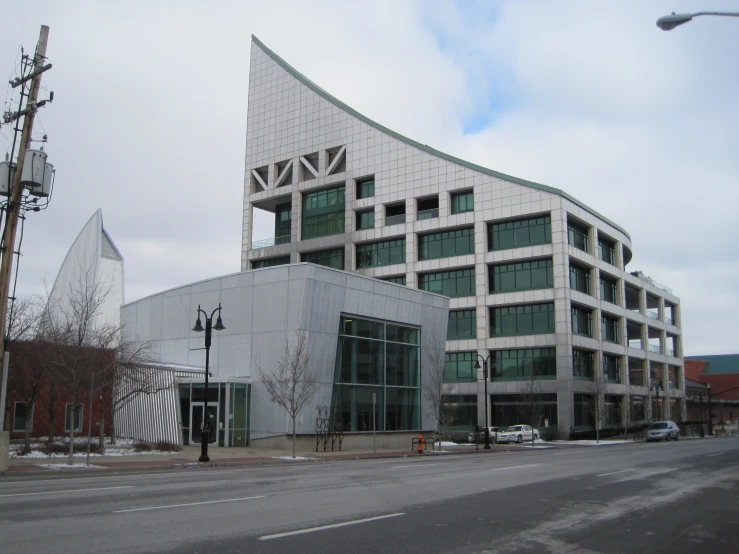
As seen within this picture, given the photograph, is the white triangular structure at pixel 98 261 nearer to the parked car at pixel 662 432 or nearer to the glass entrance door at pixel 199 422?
the glass entrance door at pixel 199 422

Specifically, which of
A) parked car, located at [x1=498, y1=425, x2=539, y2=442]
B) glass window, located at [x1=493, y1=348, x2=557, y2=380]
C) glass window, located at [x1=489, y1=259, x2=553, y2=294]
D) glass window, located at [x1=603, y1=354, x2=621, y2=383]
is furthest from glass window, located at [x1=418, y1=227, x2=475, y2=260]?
parked car, located at [x1=498, y1=425, x2=539, y2=442]

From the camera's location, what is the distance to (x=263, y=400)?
38.1m

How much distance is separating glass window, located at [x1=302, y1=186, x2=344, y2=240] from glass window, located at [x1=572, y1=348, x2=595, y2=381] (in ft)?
89.2

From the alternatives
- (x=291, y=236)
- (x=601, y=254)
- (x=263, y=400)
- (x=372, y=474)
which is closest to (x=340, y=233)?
(x=291, y=236)

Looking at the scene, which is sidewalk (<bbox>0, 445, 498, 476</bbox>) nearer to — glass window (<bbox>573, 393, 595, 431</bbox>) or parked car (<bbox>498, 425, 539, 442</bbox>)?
parked car (<bbox>498, 425, 539, 442</bbox>)

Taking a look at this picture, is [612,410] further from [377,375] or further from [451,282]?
[377,375]

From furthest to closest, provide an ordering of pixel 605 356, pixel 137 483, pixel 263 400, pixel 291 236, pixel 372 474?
pixel 291 236 → pixel 605 356 → pixel 263 400 → pixel 372 474 → pixel 137 483

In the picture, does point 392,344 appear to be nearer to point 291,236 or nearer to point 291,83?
point 291,236

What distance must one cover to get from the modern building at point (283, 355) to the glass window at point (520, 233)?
2371cm

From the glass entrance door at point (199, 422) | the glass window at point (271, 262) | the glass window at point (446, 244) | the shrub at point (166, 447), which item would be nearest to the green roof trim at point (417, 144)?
the glass window at point (446, 244)

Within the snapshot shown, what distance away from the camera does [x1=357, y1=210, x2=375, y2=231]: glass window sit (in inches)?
2953

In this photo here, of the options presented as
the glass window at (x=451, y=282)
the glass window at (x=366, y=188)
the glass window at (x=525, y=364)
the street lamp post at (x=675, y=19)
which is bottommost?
the glass window at (x=525, y=364)

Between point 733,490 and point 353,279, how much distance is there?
25320mm

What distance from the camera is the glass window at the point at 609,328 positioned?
238 ft
